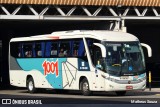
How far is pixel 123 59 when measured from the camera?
26.2m

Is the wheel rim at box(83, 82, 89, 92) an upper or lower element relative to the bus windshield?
lower

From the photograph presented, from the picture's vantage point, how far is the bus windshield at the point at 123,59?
1020 inches

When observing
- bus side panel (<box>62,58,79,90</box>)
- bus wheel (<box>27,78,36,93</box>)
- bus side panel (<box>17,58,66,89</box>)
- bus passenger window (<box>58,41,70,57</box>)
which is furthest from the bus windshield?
bus wheel (<box>27,78,36,93</box>)

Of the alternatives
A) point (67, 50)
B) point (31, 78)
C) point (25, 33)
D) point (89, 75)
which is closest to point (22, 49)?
point (31, 78)

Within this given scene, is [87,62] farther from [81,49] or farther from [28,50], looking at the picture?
[28,50]

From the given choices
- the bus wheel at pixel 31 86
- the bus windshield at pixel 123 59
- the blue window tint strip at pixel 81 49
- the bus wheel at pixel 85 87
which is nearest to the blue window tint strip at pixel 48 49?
the bus wheel at pixel 31 86

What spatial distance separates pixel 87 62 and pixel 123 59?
1.67 metres

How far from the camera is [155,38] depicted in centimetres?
4922

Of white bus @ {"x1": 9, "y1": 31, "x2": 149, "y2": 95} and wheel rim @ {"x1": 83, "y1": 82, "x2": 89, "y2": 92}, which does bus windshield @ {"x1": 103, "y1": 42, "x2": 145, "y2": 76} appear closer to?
white bus @ {"x1": 9, "y1": 31, "x2": 149, "y2": 95}

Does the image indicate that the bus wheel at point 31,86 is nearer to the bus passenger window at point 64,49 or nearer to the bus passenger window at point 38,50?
the bus passenger window at point 38,50

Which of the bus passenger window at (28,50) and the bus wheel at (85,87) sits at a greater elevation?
the bus passenger window at (28,50)

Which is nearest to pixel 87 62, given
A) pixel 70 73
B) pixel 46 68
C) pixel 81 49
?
pixel 81 49

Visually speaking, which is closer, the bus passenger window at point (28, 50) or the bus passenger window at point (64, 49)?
the bus passenger window at point (64, 49)

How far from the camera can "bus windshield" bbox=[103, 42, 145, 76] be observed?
2591 centimetres
